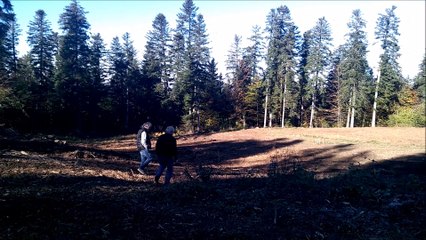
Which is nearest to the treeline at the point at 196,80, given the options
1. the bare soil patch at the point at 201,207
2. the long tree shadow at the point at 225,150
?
the long tree shadow at the point at 225,150

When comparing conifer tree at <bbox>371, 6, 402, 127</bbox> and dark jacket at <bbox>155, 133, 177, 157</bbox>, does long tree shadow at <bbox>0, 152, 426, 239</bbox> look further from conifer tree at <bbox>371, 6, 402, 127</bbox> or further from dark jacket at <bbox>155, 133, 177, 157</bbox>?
conifer tree at <bbox>371, 6, 402, 127</bbox>

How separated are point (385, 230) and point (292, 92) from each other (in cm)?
4802

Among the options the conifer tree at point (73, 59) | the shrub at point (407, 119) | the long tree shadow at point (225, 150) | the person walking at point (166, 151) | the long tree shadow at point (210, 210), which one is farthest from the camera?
the shrub at point (407, 119)

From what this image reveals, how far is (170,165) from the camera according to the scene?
35.9 feet

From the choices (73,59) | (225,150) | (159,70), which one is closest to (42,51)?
(73,59)

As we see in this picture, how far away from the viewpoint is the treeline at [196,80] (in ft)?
140

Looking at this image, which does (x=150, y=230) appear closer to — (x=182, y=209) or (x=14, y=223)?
(x=182, y=209)

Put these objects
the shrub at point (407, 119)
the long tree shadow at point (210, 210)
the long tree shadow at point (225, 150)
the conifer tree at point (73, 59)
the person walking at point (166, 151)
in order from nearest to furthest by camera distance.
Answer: the long tree shadow at point (210, 210) < the person walking at point (166, 151) < the long tree shadow at point (225, 150) < the conifer tree at point (73, 59) < the shrub at point (407, 119)

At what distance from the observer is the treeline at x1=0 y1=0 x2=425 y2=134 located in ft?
140

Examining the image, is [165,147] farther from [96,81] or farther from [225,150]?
[96,81]

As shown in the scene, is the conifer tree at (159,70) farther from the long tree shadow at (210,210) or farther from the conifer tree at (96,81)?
the long tree shadow at (210,210)

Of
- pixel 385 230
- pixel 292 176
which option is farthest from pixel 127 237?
pixel 292 176

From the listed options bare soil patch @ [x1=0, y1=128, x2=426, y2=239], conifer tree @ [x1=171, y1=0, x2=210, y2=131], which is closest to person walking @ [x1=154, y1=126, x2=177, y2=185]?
bare soil patch @ [x1=0, y1=128, x2=426, y2=239]

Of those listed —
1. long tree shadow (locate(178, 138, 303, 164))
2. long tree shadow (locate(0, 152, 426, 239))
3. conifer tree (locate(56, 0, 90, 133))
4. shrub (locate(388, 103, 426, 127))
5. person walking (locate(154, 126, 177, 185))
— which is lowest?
long tree shadow (locate(178, 138, 303, 164))
